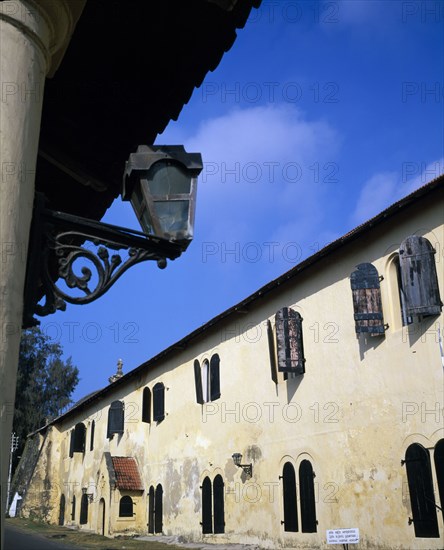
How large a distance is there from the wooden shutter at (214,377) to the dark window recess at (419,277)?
8.68 meters

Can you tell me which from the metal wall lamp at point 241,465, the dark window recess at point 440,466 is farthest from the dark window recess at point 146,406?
the dark window recess at point 440,466

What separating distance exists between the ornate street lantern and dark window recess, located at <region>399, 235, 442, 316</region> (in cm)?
1034

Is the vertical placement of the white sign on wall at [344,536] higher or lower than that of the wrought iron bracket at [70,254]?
lower

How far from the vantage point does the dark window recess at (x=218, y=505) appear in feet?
61.2

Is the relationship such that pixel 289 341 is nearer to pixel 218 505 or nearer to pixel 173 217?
pixel 218 505

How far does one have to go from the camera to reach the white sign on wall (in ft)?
37.9

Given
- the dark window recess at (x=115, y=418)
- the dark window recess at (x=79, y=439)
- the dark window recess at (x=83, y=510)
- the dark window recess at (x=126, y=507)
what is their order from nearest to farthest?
the dark window recess at (x=126, y=507)
the dark window recess at (x=115, y=418)
the dark window recess at (x=83, y=510)
the dark window recess at (x=79, y=439)

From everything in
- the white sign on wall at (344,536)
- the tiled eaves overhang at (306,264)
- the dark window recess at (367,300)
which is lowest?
the white sign on wall at (344,536)

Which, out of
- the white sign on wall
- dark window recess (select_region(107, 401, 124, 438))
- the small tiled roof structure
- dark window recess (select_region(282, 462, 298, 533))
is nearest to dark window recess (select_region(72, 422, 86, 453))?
dark window recess (select_region(107, 401, 124, 438))

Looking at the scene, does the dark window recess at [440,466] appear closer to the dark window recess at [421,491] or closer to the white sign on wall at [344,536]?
the dark window recess at [421,491]

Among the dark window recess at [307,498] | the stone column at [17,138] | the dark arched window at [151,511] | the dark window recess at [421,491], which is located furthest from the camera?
the dark arched window at [151,511]

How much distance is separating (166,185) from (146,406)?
2378cm

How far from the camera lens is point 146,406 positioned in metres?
25.9

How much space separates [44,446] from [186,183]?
40.2 m
